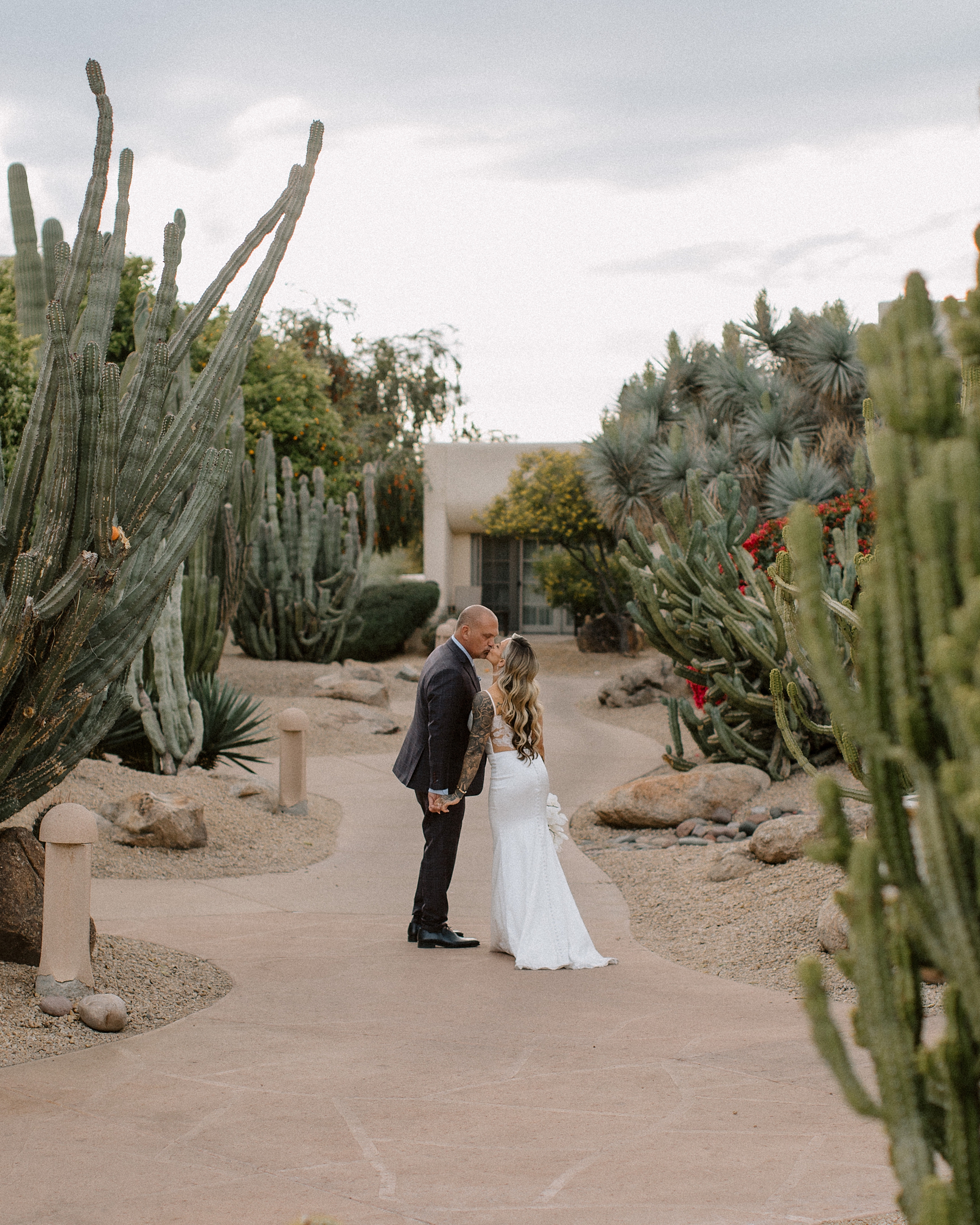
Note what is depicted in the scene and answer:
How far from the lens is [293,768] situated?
372 inches

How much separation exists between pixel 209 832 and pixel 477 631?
3256 millimetres

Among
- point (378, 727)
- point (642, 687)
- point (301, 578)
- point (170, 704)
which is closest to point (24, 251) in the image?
point (301, 578)

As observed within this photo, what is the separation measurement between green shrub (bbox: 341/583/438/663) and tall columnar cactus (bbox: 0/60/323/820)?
17.1 metres

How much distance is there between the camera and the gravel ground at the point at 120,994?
4359 millimetres

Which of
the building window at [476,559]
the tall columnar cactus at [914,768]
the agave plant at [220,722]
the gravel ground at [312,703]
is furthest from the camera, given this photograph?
the building window at [476,559]

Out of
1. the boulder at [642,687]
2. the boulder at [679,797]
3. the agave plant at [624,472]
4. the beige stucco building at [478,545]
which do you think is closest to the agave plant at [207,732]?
the boulder at [679,797]

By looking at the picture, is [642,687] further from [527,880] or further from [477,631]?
[527,880]

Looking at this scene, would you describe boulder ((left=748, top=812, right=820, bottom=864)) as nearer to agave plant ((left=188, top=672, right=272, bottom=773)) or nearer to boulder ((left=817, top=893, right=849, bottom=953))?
boulder ((left=817, top=893, right=849, bottom=953))

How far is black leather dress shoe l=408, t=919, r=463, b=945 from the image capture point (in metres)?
6.05

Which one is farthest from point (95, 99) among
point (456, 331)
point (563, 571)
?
point (456, 331)

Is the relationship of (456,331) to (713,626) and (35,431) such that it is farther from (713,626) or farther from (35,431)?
(35,431)

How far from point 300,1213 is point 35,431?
307 cm

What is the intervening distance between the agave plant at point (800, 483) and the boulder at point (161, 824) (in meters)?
10.7

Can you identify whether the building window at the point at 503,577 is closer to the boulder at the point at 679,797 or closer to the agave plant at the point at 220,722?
the agave plant at the point at 220,722
